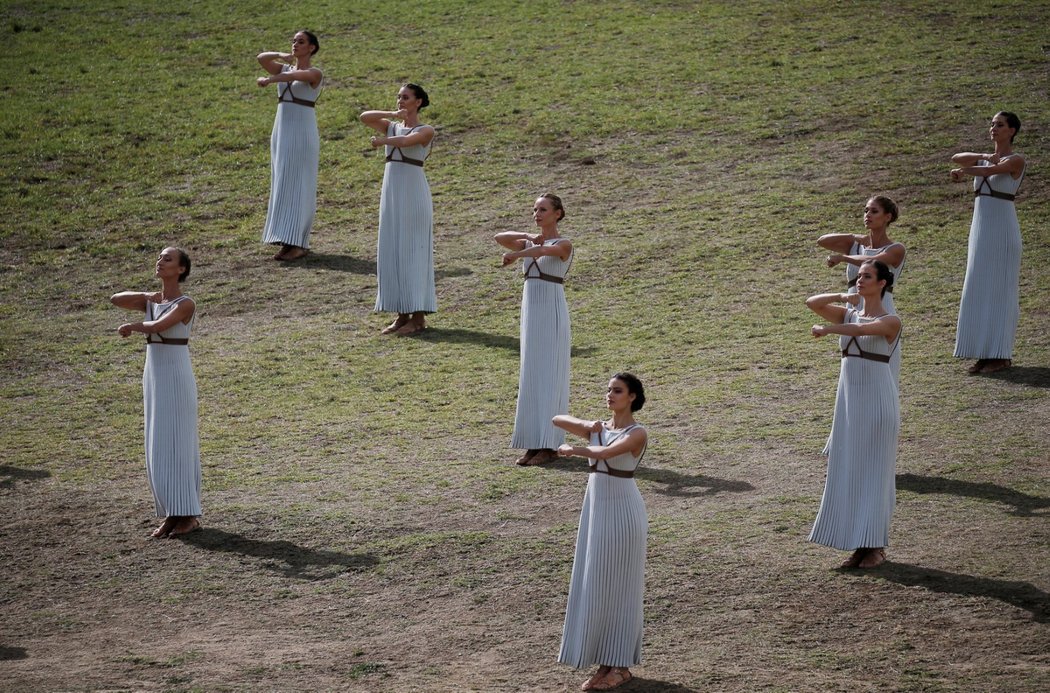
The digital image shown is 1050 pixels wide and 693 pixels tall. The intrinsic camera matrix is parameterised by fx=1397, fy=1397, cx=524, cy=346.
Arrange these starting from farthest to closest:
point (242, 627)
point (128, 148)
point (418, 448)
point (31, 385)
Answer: point (128, 148) → point (31, 385) → point (418, 448) → point (242, 627)

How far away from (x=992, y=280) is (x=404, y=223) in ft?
21.4

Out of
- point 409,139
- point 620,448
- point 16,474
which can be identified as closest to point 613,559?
point 620,448

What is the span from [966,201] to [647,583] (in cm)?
1201

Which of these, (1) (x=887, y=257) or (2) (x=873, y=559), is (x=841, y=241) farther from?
(2) (x=873, y=559)

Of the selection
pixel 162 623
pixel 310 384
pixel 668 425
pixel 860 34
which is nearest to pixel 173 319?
pixel 162 623

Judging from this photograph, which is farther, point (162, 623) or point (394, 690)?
point (162, 623)

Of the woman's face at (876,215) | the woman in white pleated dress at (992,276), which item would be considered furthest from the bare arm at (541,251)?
the woman in white pleated dress at (992,276)

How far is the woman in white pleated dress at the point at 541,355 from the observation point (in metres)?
12.8

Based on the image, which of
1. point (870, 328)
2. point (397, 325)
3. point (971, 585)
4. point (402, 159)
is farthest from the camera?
point (397, 325)

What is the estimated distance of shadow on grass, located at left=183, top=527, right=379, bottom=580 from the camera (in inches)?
428

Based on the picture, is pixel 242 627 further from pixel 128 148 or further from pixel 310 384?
pixel 128 148

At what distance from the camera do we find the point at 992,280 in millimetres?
14656

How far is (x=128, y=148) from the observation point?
2430 centimetres

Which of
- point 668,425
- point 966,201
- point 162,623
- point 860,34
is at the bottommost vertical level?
point 162,623
